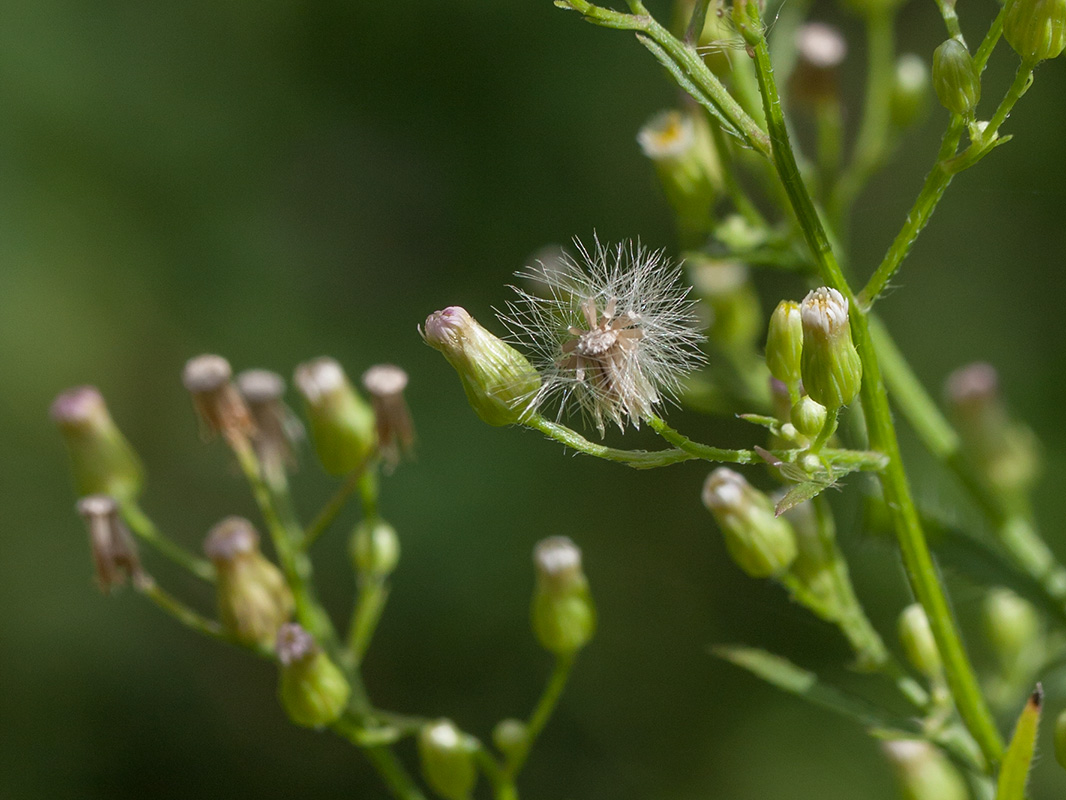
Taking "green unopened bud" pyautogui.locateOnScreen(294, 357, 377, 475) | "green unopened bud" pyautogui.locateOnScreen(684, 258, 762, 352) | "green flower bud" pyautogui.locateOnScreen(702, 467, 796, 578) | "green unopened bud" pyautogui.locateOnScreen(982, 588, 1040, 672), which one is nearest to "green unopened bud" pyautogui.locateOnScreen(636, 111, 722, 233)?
"green unopened bud" pyautogui.locateOnScreen(684, 258, 762, 352)

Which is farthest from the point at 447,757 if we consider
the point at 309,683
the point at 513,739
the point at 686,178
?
the point at 686,178

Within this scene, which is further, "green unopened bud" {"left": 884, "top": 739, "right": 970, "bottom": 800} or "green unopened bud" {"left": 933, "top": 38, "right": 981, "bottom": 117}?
"green unopened bud" {"left": 884, "top": 739, "right": 970, "bottom": 800}

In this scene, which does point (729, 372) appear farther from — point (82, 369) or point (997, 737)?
point (82, 369)

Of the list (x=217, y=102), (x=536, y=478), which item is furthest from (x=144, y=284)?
(x=536, y=478)

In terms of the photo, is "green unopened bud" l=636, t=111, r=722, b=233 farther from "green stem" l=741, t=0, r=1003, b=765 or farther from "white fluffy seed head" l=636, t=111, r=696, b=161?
"green stem" l=741, t=0, r=1003, b=765

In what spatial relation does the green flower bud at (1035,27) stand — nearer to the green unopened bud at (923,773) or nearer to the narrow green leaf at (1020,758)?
the narrow green leaf at (1020,758)

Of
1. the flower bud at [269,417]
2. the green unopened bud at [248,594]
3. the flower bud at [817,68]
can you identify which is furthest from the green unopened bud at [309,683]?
the flower bud at [817,68]

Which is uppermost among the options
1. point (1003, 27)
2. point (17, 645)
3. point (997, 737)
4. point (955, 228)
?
point (955, 228)
